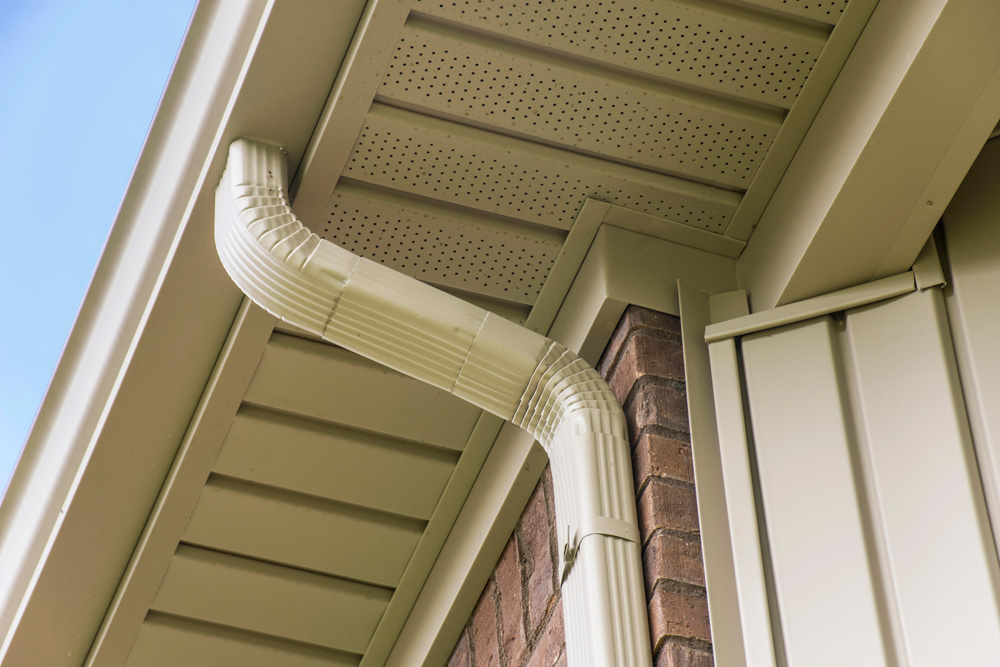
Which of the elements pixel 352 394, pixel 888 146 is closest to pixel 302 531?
pixel 352 394

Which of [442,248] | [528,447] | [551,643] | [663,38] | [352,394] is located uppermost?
[663,38]

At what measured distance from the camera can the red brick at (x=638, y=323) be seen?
5.97 feet

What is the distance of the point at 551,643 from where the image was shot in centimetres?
183

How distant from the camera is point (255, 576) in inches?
89.4

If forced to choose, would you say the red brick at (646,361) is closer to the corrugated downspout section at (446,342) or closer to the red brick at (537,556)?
the corrugated downspout section at (446,342)

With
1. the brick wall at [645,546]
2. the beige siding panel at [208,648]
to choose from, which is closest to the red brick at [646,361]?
the brick wall at [645,546]

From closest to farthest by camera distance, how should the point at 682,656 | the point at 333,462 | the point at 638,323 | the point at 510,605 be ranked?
1. the point at 682,656
2. the point at 638,323
3. the point at 510,605
4. the point at 333,462

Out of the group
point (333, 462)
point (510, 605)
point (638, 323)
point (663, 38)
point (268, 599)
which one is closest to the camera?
point (663, 38)

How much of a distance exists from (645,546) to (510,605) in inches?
19.4

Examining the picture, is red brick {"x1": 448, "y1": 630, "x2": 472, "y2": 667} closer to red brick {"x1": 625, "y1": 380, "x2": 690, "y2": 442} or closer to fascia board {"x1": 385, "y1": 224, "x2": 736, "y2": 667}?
fascia board {"x1": 385, "y1": 224, "x2": 736, "y2": 667}

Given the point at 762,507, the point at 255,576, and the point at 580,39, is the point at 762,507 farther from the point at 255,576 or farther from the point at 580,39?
the point at 255,576

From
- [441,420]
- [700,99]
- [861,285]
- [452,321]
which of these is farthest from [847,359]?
[441,420]

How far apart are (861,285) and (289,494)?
3.64 ft

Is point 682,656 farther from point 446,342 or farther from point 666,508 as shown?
point 446,342
